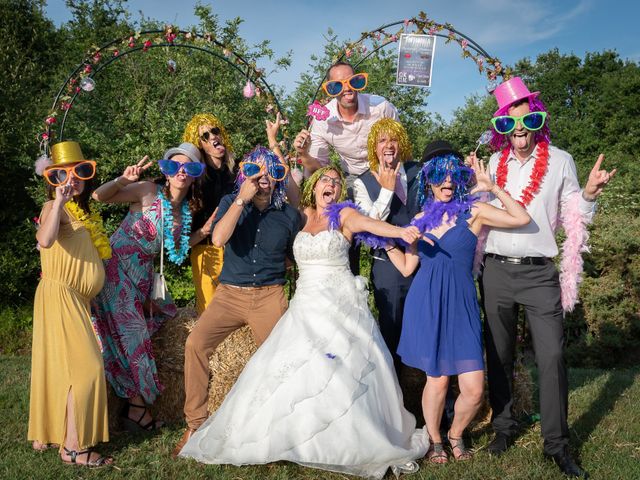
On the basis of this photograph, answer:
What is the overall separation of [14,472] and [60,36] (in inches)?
566

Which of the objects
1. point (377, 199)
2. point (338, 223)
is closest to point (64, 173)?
point (338, 223)

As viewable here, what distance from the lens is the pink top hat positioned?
3.92 m

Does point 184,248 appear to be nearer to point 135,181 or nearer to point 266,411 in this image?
point 135,181

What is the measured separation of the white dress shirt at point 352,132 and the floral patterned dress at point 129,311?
1.45 m

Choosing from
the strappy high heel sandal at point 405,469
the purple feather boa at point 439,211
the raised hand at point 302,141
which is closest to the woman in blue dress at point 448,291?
the purple feather boa at point 439,211

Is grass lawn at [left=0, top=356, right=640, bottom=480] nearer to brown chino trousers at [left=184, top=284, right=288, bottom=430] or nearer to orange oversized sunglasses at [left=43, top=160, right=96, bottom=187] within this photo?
brown chino trousers at [left=184, top=284, right=288, bottom=430]

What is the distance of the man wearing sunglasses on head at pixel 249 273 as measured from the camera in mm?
4039

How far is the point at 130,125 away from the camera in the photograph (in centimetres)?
908

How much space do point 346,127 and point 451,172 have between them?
1.28 metres

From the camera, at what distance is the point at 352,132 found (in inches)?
191

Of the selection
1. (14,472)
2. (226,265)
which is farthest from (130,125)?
(14,472)

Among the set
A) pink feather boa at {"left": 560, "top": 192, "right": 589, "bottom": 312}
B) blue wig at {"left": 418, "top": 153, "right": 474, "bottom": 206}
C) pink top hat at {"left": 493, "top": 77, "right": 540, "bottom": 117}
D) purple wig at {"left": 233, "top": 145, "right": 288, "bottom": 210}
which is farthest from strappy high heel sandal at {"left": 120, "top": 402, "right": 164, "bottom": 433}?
pink top hat at {"left": 493, "top": 77, "right": 540, "bottom": 117}

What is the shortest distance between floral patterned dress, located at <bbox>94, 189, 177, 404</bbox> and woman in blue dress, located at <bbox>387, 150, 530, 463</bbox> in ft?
6.02

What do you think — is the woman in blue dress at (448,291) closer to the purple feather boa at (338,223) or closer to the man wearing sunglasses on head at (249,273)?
the purple feather boa at (338,223)
